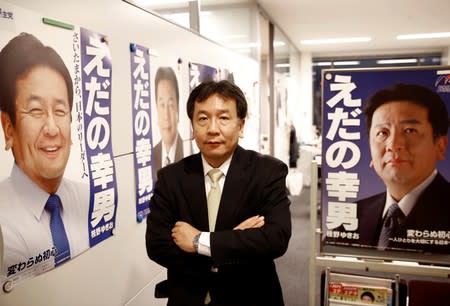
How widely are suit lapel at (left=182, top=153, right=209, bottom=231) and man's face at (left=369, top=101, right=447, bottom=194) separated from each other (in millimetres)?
902

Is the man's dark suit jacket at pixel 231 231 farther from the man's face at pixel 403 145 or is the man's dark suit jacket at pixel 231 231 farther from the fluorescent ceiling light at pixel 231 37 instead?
the fluorescent ceiling light at pixel 231 37

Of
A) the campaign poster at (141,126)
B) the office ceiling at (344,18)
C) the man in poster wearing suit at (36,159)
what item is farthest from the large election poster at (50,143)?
the office ceiling at (344,18)

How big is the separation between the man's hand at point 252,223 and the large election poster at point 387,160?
58 cm

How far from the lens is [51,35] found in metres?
1.42

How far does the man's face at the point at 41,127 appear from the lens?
1.29 metres

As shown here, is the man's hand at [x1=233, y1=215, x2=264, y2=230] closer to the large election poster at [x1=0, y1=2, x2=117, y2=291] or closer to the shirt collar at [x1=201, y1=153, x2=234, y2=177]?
the shirt collar at [x1=201, y1=153, x2=234, y2=177]

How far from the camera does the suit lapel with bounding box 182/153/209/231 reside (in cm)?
141

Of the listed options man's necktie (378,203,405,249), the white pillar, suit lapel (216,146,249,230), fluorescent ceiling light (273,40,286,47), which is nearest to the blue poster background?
suit lapel (216,146,249,230)

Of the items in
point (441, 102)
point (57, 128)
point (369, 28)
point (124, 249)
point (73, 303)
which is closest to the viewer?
point (57, 128)

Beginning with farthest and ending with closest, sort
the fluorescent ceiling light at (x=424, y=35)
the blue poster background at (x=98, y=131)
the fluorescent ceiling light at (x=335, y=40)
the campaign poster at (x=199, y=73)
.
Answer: the fluorescent ceiling light at (x=335, y=40) → the fluorescent ceiling light at (x=424, y=35) → the campaign poster at (x=199, y=73) → the blue poster background at (x=98, y=131)

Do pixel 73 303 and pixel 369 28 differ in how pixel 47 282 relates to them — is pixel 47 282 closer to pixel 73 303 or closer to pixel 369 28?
pixel 73 303

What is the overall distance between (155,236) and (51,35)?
89cm

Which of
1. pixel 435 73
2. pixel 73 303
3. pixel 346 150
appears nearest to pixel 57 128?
pixel 73 303

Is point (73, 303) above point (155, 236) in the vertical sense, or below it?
below
